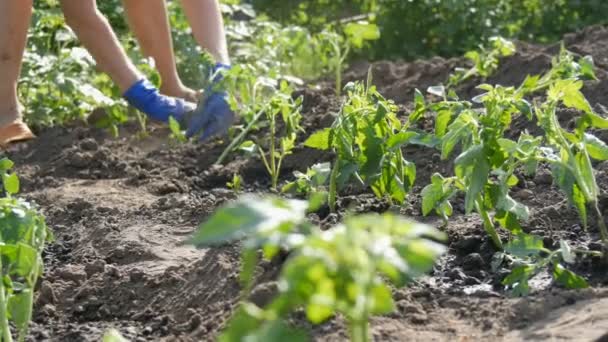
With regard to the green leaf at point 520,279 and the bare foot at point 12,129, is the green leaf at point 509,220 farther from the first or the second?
the bare foot at point 12,129

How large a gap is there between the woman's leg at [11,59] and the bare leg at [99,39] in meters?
0.17

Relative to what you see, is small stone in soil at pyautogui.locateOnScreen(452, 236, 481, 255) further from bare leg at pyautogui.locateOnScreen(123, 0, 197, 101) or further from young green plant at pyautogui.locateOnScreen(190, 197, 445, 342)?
bare leg at pyautogui.locateOnScreen(123, 0, 197, 101)

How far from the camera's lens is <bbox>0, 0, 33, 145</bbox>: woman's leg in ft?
14.4

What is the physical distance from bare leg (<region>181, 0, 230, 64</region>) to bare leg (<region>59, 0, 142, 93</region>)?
0.32 m

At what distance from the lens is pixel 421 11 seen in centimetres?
667

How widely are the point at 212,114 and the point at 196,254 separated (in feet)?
3.90

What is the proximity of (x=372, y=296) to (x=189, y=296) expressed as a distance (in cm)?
126

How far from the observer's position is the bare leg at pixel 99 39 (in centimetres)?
450

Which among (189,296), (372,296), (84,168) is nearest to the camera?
(372,296)

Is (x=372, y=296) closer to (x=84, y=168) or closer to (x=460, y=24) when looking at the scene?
(x=84, y=168)

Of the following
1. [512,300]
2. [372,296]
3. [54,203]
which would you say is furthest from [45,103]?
[372,296]

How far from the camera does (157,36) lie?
4977 millimetres

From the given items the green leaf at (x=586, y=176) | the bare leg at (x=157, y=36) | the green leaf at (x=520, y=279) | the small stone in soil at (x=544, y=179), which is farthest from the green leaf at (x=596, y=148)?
the bare leg at (x=157, y=36)

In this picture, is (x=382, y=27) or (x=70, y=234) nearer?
(x=70, y=234)
